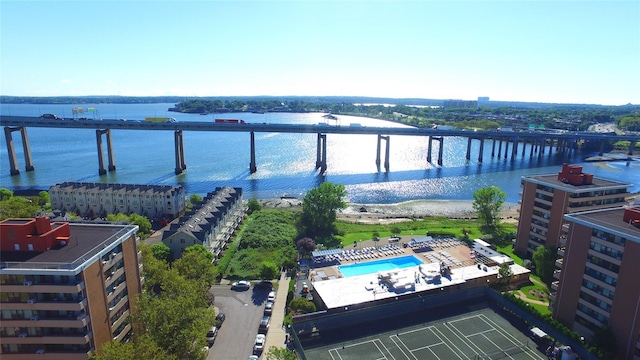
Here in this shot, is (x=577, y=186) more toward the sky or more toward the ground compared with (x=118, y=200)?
more toward the sky

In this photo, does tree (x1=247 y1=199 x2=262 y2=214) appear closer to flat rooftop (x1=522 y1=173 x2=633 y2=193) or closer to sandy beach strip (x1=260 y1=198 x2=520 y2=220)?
sandy beach strip (x1=260 y1=198 x2=520 y2=220)

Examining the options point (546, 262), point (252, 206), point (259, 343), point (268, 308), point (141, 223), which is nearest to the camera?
point (259, 343)

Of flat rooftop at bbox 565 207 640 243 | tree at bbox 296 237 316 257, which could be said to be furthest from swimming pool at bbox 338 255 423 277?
flat rooftop at bbox 565 207 640 243

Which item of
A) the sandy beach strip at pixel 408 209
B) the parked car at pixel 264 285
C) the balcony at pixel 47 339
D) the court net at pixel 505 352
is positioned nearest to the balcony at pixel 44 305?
the balcony at pixel 47 339

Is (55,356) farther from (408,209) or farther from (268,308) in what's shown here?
(408,209)

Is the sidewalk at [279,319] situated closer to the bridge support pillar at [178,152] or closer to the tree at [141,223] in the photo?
the tree at [141,223]

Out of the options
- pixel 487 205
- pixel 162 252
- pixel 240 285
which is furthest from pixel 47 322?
pixel 487 205

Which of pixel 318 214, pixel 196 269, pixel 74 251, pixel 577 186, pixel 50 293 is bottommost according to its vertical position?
pixel 318 214
